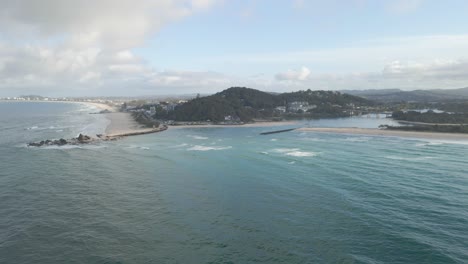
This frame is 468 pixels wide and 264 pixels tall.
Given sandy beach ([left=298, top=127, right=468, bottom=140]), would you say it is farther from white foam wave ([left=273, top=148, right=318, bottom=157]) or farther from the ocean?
white foam wave ([left=273, top=148, right=318, bottom=157])

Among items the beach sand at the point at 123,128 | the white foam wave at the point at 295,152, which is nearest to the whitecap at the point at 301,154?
the white foam wave at the point at 295,152

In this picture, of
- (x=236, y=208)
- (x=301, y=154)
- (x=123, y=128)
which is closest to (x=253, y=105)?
(x=123, y=128)

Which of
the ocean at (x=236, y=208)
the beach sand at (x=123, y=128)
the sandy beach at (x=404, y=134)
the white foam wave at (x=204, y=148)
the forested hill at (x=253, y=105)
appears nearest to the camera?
the ocean at (x=236, y=208)

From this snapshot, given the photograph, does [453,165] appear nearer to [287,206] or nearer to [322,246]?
[287,206]

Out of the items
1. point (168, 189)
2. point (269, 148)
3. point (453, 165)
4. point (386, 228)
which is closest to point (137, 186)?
point (168, 189)

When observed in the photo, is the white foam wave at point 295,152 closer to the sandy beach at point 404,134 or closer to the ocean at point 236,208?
the ocean at point 236,208

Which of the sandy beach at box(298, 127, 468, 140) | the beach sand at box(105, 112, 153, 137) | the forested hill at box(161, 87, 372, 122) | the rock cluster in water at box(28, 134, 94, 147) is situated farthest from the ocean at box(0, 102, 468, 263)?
the forested hill at box(161, 87, 372, 122)
